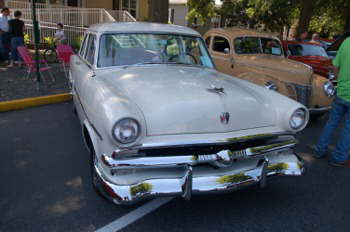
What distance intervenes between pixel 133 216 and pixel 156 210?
0.80 ft

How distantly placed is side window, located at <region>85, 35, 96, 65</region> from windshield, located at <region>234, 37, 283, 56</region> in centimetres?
364

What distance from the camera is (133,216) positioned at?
3107mm

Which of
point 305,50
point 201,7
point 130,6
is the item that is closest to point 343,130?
point 305,50

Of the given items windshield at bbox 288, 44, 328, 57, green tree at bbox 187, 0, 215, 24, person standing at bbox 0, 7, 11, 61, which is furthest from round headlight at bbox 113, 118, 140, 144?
green tree at bbox 187, 0, 215, 24

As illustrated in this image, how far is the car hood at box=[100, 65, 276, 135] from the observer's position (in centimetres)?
282

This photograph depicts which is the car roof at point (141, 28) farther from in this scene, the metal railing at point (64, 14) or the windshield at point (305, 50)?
the metal railing at point (64, 14)

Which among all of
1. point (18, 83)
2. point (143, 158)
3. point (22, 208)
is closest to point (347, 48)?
point (143, 158)

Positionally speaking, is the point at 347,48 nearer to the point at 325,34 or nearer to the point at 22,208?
the point at 22,208

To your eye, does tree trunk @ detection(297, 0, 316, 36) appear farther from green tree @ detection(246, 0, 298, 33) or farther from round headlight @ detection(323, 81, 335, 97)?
round headlight @ detection(323, 81, 335, 97)

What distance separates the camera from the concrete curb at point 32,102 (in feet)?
20.6

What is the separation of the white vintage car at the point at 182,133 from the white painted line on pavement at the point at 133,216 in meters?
0.39

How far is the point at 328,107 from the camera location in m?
6.24

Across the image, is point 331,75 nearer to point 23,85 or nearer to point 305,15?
point 23,85

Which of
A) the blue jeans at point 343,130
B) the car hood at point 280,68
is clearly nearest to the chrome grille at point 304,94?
the car hood at point 280,68
